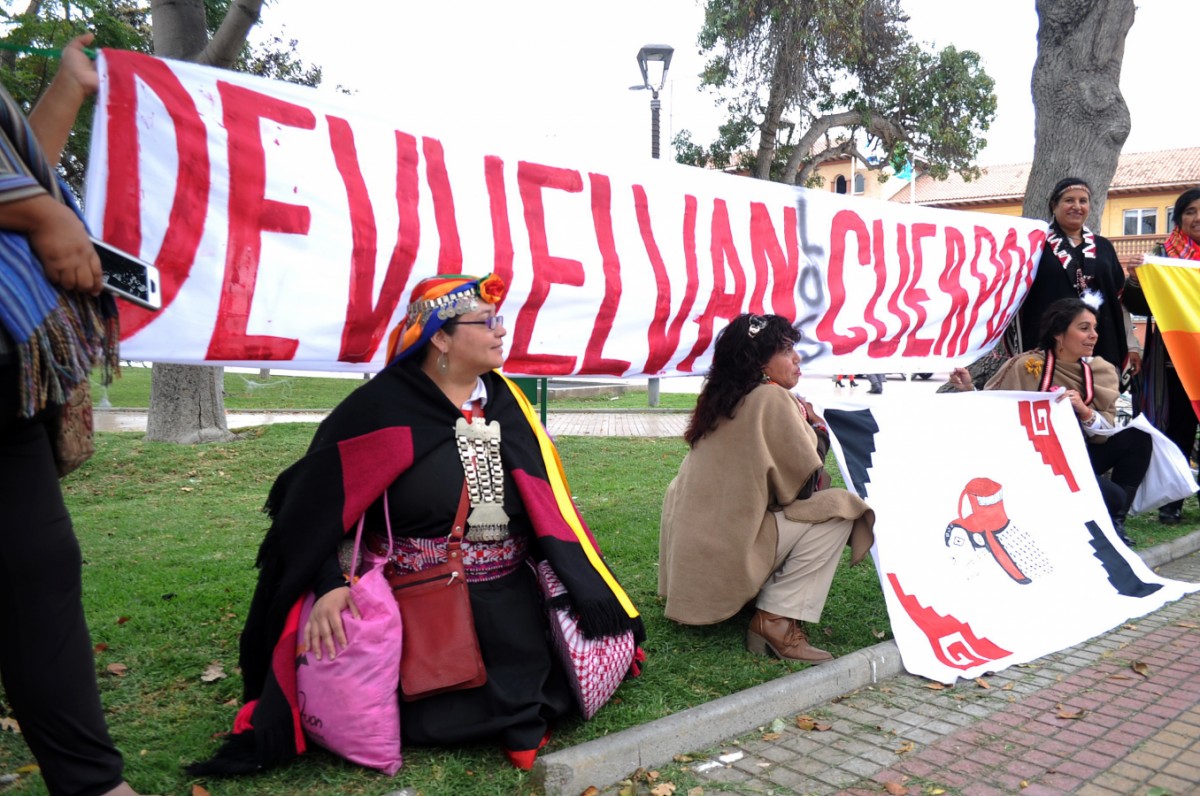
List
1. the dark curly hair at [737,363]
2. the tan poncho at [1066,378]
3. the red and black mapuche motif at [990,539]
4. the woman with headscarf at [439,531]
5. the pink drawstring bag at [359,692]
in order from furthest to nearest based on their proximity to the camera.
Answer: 1. the tan poncho at [1066,378]
2. the red and black mapuche motif at [990,539]
3. the dark curly hair at [737,363]
4. the woman with headscarf at [439,531]
5. the pink drawstring bag at [359,692]

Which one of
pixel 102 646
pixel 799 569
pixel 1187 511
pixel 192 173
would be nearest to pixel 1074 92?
pixel 1187 511

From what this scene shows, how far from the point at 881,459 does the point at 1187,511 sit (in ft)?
13.6

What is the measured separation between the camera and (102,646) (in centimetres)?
384

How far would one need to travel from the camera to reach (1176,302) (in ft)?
19.8

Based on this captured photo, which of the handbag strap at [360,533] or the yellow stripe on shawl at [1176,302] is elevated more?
the yellow stripe on shawl at [1176,302]

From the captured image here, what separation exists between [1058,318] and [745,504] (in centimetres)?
290

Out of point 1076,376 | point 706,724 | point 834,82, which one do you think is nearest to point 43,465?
point 706,724

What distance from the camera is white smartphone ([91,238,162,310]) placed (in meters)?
2.31

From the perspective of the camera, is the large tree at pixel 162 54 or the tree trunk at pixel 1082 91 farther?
the large tree at pixel 162 54

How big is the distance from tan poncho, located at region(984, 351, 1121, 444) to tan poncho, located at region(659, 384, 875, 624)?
233cm

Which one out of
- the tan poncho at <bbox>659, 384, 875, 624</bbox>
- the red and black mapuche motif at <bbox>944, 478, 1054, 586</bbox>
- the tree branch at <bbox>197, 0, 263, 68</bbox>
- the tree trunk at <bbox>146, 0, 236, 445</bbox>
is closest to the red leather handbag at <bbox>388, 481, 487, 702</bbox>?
the tan poncho at <bbox>659, 384, 875, 624</bbox>

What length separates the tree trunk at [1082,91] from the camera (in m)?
6.98

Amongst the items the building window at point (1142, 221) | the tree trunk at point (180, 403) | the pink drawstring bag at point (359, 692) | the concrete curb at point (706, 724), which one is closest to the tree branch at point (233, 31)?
the tree trunk at point (180, 403)

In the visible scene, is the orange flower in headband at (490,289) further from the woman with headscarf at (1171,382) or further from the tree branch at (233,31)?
the woman with headscarf at (1171,382)
